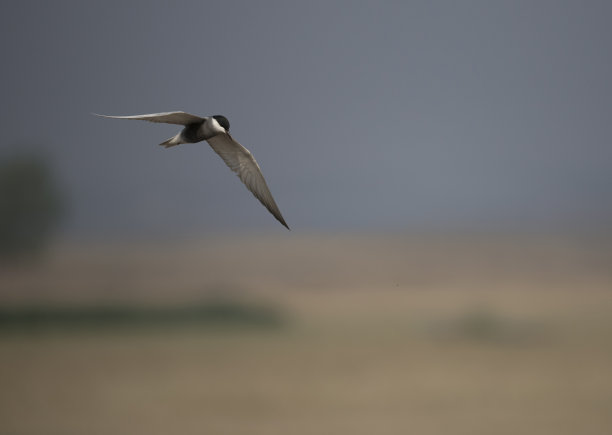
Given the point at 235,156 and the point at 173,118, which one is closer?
the point at 173,118

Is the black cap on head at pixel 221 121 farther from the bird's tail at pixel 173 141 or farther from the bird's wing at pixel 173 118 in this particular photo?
the bird's tail at pixel 173 141

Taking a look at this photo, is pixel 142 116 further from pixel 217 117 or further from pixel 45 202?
pixel 45 202

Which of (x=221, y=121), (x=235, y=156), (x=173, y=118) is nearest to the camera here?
(x=173, y=118)

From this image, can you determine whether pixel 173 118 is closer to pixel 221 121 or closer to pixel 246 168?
pixel 221 121

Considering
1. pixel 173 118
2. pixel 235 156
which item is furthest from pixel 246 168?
pixel 173 118

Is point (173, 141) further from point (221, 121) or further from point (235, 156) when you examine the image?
point (235, 156)

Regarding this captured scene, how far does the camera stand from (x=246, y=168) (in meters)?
2.87

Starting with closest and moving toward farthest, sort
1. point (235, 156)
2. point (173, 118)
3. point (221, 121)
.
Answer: point (173, 118) < point (221, 121) < point (235, 156)

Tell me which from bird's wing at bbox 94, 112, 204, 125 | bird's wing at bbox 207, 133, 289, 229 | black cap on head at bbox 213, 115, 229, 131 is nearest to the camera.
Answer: bird's wing at bbox 94, 112, 204, 125

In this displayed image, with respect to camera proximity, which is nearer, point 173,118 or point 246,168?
point 173,118

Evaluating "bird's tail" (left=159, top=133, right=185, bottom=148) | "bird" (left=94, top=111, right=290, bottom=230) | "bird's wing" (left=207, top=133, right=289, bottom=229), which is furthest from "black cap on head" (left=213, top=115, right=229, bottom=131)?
"bird's wing" (left=207, top=133, right=289, bottom=229)

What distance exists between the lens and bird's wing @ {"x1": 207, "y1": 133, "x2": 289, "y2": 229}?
282cm

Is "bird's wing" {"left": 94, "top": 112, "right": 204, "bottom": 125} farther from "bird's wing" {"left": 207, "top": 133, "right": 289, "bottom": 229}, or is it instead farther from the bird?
"bird's wing" {"left": 207, "top": 133, "right": 289, "bottom": 229}

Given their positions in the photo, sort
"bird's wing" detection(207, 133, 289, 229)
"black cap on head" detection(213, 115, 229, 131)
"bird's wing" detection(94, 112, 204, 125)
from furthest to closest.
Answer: "bird's wing" detection(207, 133, 289, 229), "black cap on head" detection(213, 115, 229, 131), "bird's wing" detection(94, 112, 204, 125)
